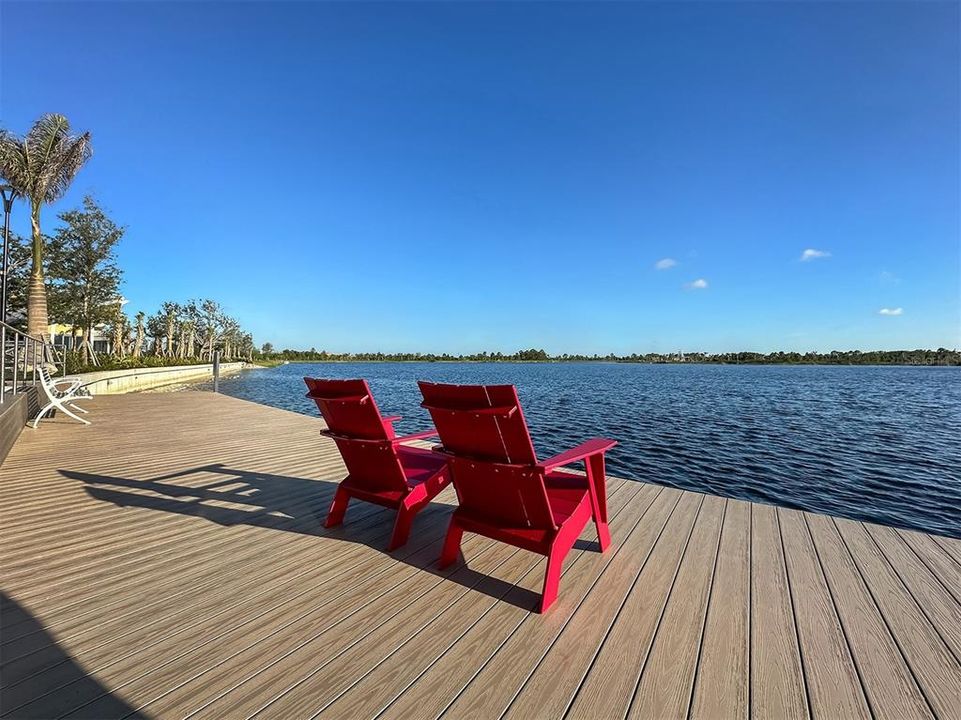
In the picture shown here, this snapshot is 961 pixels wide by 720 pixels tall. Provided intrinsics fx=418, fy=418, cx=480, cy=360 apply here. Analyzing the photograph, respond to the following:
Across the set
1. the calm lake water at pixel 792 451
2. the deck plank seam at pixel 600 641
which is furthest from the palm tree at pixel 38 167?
the deck plank seam at pixel 600 641

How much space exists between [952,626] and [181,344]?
196 ft

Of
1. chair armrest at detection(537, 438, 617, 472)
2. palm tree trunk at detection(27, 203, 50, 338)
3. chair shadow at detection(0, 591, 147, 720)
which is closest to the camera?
chair shadow at detection(0, 591, 147, 720)

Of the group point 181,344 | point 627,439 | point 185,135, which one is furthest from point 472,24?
point 181,344

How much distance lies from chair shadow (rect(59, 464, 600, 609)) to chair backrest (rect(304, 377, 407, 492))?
1.39ft

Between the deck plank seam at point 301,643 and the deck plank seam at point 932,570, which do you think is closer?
the deck plank seam at point 301,643

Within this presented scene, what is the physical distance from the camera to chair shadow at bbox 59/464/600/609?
7.78 ft

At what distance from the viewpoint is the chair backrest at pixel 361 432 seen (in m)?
2.62

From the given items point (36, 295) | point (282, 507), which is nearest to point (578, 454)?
point (282, 507)

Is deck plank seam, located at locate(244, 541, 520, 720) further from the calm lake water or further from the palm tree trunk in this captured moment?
the palm tree trunk

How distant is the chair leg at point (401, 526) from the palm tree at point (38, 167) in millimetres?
17981

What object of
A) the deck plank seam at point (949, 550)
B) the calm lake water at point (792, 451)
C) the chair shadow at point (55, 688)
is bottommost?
the calm lake water at point (792, 451)

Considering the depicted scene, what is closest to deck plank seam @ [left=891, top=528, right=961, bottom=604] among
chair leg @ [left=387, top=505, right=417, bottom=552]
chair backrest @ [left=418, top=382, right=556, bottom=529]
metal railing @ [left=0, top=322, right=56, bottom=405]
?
chair backrest @ [left=418, top=382, right=556, bottom=529]

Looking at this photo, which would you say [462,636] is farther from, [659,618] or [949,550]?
[949,550]

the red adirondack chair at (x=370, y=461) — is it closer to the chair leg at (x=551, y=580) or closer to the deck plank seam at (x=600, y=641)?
the chair leg at (x=551, y=580)
